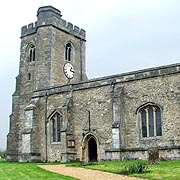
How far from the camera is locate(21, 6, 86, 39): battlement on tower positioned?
108 ft

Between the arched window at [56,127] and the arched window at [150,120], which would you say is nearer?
the arched window at [150,120]

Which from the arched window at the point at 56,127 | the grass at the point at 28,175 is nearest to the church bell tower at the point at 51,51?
the arched window at the point at 56,127

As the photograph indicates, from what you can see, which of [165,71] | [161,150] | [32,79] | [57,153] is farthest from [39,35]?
[161,150]

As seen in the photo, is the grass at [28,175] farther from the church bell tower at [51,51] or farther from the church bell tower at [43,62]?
the church bell tower at [51,51]

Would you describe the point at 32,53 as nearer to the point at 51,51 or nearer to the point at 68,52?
the point at 51,51

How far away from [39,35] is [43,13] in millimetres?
2367

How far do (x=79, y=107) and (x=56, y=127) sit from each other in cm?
299

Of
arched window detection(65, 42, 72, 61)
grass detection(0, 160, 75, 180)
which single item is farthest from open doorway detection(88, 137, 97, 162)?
arched window detection(65, 42, 72, 61)

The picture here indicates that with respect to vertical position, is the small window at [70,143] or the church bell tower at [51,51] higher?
the church bell tower at [51,51]

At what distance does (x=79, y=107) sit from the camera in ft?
85.7

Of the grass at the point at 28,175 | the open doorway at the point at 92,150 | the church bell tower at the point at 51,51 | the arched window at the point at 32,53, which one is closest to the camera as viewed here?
the grass at the point at 28,175

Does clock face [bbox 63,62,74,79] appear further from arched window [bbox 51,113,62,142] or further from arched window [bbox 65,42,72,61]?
arched window [bbox 51,113,62,142]

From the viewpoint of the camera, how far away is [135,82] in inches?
920

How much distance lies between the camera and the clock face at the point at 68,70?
33509 millimetres
